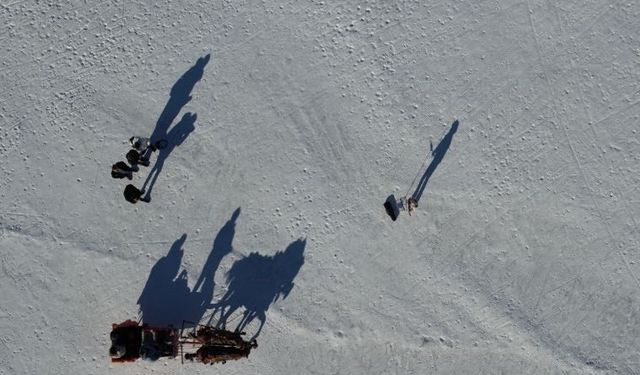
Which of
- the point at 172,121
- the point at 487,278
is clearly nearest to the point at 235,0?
the point at 172,121

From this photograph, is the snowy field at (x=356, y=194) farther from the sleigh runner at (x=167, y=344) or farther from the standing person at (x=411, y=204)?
the sleigh runner at (x=167, y=344)

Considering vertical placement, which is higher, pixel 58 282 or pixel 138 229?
pixel 138 229

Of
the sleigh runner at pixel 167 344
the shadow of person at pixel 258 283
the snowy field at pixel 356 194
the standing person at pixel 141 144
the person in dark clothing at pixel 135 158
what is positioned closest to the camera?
the sleigh runner at pixel 167 344

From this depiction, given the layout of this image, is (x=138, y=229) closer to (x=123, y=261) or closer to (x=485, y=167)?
(x=123, y=261)

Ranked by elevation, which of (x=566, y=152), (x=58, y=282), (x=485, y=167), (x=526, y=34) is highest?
(x=526, y=34)

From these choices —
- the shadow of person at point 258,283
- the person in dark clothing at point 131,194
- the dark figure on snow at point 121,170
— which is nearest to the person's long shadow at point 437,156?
the shadow of person at point 258,283

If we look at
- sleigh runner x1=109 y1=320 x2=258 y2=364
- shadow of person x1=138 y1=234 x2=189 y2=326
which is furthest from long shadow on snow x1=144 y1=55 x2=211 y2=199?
sleigh runner x1=109 y1=320 x2=258 y2=364
